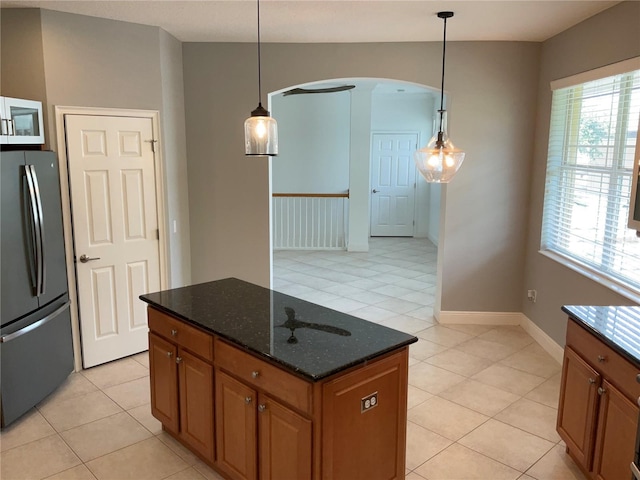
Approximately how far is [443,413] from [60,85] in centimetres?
367

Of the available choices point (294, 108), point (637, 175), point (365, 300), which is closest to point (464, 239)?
point (365, 300)

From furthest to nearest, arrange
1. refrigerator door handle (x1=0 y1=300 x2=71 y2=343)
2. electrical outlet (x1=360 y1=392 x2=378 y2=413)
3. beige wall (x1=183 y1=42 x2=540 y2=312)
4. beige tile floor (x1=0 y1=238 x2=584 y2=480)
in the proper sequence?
beige wall (x1=183 y1=42 x2=540 y2=312) < refrigerator door handle (x1=0 y1=300 x2=71 y2=343) < beige tile floor (x1=0 y1=238 x2=584 y2=480) < electrical outlet (x1=360 y1=392 x2=378 y2=413)

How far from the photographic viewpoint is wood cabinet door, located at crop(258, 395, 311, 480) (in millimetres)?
2141

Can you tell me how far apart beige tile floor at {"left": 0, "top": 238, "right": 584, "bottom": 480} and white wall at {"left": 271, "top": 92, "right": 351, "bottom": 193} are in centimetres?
474

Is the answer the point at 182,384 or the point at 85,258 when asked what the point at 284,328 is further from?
the point at 85,258

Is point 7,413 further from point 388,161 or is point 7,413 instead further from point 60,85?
point 388,161

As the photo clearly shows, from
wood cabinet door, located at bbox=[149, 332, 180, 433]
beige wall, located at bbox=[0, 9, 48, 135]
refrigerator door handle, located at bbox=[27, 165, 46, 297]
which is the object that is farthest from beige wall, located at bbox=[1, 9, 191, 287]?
wood cabinet door, located at bbox=[149, 332, 180, 433]

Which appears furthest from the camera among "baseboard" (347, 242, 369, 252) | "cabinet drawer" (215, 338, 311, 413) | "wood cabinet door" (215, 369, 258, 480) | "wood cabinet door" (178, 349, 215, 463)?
"baseboard" (347, 242, 369, 252)

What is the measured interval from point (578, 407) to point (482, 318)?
102 inches

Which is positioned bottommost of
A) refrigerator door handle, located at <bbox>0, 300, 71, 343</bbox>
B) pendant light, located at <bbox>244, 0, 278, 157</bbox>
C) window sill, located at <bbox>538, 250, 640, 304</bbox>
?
refrigerator door handle, located at <bbox>0, 300, 71, 343</bbox>

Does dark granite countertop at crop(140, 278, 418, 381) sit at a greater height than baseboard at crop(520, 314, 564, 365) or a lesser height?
greater

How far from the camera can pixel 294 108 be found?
941 centimetres

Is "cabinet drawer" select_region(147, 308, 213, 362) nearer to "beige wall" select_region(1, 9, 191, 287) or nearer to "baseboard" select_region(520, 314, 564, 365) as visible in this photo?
"beige wall" select_region(1, 9, 191, 287)

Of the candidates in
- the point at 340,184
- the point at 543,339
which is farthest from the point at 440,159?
the point at 340,184
